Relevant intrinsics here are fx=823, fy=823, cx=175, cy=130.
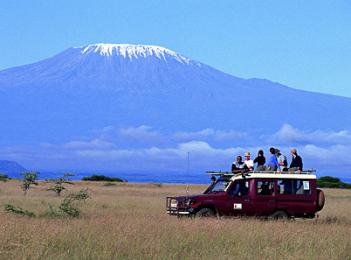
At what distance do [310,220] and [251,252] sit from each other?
1192cm

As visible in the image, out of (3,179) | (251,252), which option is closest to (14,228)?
(251,252)

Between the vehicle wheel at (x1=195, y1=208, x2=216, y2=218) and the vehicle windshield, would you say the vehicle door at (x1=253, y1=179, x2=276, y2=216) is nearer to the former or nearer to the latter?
the vehicle windshield

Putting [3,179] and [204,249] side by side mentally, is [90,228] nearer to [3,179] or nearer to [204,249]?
[204,249]

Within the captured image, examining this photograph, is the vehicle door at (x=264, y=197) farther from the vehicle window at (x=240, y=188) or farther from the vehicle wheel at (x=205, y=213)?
the vehicle wheel at (x=205, y=213)

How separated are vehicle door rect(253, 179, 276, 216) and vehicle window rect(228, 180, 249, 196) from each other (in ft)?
0.89

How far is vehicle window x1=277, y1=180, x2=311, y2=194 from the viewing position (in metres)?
24.5

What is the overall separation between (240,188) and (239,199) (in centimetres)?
37

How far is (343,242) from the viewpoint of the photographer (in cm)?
1650

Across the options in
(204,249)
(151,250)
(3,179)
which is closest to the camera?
(151,250)

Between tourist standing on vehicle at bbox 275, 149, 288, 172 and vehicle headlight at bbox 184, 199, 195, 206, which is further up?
tourist standing on vehicle at bbox 275, 149, 288, 172

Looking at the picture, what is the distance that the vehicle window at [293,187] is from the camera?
966 inches

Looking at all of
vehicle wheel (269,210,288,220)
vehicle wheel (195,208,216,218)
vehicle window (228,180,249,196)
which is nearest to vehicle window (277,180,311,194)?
vehicle wheel (269,210,288,220)

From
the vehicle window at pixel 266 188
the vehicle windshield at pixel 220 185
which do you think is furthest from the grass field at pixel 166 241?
the vehicle windshield at pixel 220 185

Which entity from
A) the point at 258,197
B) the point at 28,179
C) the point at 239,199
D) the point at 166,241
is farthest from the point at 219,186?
the point at 28,179
